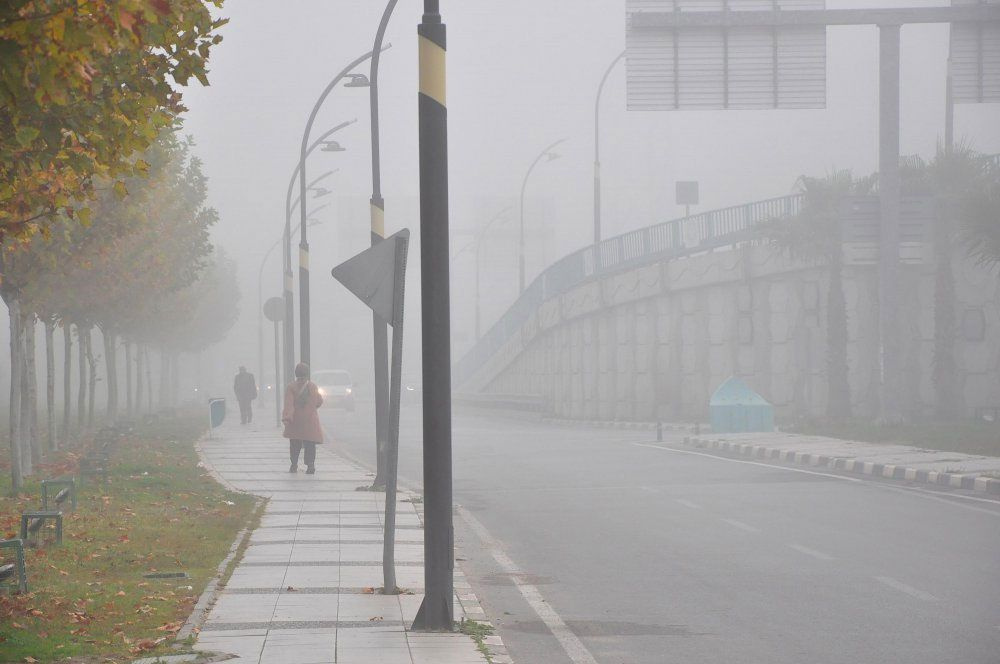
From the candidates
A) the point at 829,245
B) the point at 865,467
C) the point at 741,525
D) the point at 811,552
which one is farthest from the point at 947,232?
the point at 811,552

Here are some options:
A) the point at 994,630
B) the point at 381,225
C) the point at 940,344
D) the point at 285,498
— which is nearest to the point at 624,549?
the point at 994,630

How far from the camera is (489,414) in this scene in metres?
56.2

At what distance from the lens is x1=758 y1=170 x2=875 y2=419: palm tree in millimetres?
35844

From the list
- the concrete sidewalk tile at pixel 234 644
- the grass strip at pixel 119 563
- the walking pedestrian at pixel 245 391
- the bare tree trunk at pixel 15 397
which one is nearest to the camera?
the concrete sidewalk tile at pixel 234 644

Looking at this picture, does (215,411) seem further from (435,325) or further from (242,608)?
(435,325)

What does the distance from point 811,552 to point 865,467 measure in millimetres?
9493

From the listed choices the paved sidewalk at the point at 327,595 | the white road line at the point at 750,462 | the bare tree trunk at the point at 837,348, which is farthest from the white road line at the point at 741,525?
the bare tree trunk at the point at 837,348

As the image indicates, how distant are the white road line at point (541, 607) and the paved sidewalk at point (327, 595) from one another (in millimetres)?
441

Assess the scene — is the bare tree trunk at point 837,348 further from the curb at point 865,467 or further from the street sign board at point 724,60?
the street sign board at point 724,60

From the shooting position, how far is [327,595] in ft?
31.8

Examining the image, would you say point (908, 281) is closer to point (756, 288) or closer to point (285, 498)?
point (756, 288)

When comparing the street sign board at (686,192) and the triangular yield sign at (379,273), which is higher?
the street sign board at (686,192)

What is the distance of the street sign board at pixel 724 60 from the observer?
77.9 feet

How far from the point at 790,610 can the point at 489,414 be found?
4692cm
